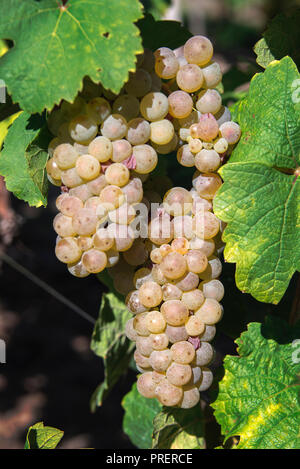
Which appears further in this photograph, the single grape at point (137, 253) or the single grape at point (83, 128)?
the single grape at point (137, 253)

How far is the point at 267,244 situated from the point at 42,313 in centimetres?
233

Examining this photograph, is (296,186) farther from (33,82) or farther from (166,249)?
(33,82)

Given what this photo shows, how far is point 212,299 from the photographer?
0.88 meters

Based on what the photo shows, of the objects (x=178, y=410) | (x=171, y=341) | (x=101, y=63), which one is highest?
(x=101, y=63)

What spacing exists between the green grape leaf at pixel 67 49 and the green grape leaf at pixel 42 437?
1.75 feet

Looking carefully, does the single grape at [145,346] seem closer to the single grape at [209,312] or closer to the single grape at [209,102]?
the single grape at [209,312]

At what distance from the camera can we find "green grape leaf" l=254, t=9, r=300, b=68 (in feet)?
3.05

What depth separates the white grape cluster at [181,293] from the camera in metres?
0.84

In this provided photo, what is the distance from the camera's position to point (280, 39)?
0.94 metres

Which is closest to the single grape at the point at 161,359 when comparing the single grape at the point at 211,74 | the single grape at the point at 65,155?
the single grape at the point at 65,155

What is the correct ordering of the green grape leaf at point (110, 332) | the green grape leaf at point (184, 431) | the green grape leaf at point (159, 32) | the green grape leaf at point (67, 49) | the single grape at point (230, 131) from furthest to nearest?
the green grape leaf at point (110, 332) → the green grape leaf at point (184, 431) → the green grape leaf at point (159, 32) → the single grape at point (230, 131) → the green grape leaf at point (67, 49)

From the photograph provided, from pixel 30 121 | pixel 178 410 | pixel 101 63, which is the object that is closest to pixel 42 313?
pixel 178 410

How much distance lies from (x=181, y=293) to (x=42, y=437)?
1.15 ft

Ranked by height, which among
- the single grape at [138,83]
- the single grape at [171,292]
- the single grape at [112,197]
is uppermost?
the single grape at [138,83]
